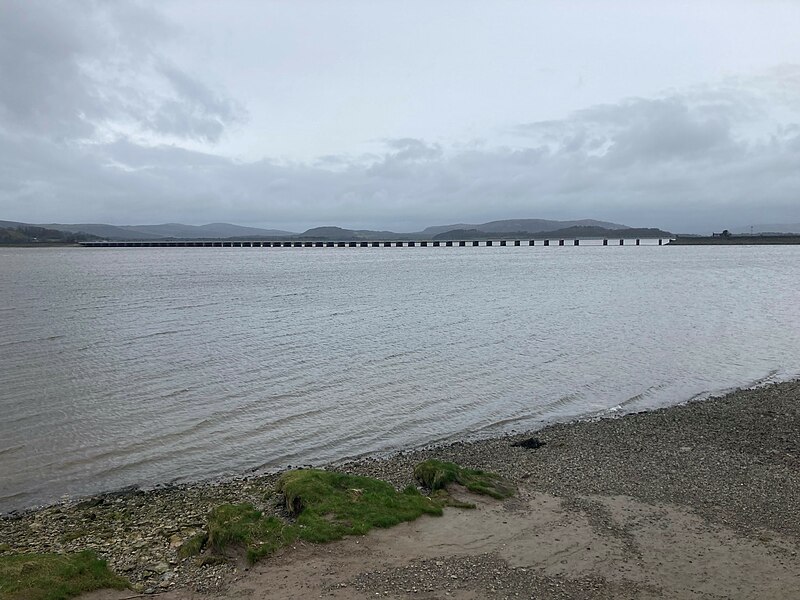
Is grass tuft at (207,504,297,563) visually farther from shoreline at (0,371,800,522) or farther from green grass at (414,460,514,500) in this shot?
shoreline at (0,371,800,522)

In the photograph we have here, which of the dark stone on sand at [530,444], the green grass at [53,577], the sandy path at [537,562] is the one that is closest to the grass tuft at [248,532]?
the sandy path at [537,562]

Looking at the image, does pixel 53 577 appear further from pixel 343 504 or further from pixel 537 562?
pixel 537 562

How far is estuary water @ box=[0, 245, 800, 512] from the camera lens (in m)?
14.4

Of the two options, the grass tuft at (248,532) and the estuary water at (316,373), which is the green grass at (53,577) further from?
the estuary water at (316,373)

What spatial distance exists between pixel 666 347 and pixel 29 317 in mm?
34718

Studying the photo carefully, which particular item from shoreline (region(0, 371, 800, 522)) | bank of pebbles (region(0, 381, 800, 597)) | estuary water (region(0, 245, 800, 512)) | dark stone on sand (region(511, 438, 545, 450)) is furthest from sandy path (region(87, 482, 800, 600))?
estuary water (region(0, 245, 800, 512))

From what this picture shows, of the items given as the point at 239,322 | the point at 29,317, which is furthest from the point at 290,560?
the point at 29,317

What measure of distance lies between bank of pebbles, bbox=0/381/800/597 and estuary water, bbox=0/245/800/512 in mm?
1415

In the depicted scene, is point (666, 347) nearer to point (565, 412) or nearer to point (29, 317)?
point (565, 412)

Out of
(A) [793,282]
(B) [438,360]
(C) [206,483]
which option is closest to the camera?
(C) [206,483]

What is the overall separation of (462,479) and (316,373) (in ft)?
38.9

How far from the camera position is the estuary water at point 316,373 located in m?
14.4

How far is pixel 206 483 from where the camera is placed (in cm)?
1231

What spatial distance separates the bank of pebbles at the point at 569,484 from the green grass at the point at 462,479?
1.39 feet
